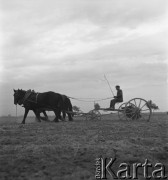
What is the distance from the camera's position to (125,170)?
22.6ft

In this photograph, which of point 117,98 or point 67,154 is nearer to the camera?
point 67,154

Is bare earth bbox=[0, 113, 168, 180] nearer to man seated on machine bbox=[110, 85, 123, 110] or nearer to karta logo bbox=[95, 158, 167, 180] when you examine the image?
karta logo bbox=[95, 158, 167, 180]

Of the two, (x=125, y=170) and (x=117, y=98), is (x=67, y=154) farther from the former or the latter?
(x=117, y=98)

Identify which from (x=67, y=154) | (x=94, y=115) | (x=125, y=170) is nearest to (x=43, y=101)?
(x=94, y=115)

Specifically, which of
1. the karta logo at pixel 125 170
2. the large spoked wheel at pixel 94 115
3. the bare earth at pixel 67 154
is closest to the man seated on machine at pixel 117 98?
the large spoked wheel at pixel 94 115

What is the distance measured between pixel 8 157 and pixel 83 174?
7.48ft

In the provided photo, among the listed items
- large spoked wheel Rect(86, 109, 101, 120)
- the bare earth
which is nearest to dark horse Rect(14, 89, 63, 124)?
large spoked wheel Rect(86, 109, 101, 120)

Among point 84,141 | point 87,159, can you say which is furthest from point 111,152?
point 84,141

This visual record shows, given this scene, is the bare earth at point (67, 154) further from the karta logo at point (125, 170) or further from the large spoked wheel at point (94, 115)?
the large spoked wheel at point (94, 115)

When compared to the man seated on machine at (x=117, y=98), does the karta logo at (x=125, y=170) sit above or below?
below

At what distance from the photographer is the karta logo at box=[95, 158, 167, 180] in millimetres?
6543

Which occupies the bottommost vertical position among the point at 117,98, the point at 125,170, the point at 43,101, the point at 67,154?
the point at 125,170

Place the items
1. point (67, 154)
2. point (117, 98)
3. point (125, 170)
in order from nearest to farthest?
point (125, 170) < point (67, 154) < point (117, 98)

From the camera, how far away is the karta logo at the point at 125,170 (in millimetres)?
6543
